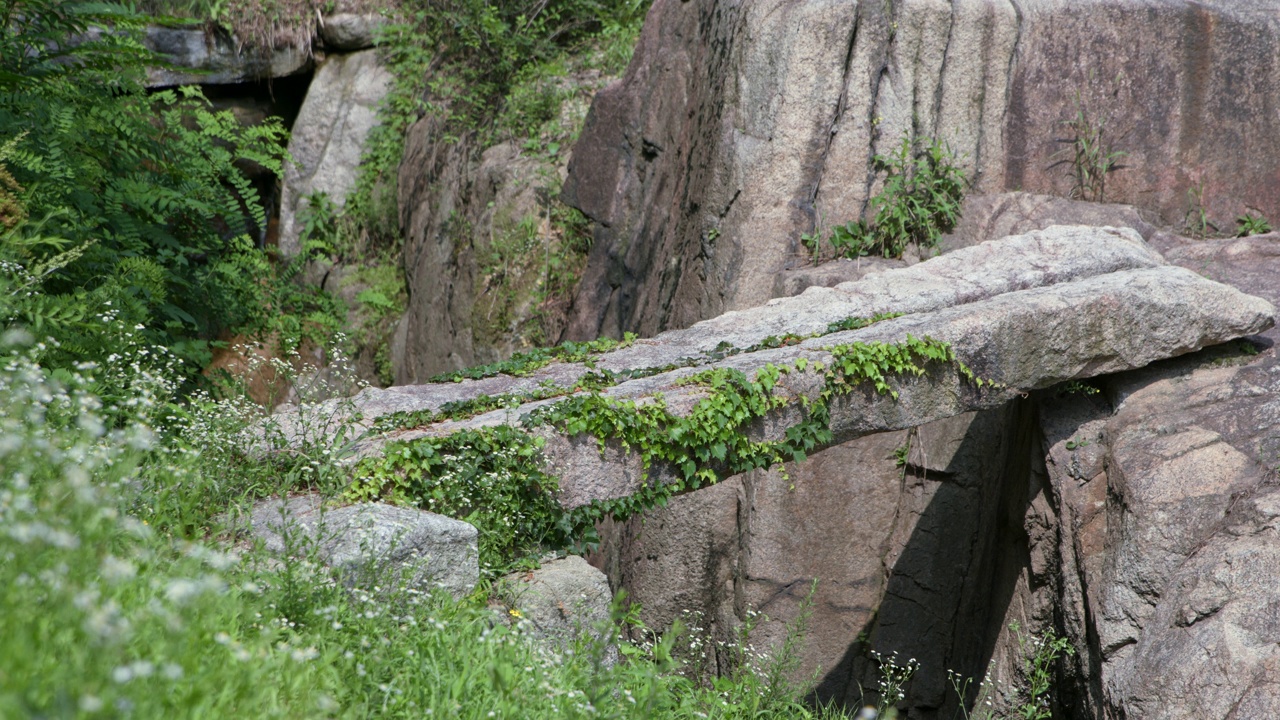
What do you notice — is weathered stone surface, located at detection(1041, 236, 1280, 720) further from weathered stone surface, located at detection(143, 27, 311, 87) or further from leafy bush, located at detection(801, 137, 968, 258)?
weathered stone surface, located at detection(143, 27, 311, 87)

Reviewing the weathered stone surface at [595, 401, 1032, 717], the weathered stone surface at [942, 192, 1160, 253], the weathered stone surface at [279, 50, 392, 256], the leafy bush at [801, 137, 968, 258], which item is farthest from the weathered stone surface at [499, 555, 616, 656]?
the weathered stone surface at [279, 50, 392, 256]

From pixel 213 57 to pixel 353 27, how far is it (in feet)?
6.29

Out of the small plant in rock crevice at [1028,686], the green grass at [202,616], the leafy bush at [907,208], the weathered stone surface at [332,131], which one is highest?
the weathered stone surface at [332,131]

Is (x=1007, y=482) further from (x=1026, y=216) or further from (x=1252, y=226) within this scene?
(x=1252, y=226)

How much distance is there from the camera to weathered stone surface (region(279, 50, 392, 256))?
44.7 feet

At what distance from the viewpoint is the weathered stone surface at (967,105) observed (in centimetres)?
751

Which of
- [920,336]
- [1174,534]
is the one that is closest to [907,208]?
[920,336]

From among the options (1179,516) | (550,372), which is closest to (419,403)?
(550,372)

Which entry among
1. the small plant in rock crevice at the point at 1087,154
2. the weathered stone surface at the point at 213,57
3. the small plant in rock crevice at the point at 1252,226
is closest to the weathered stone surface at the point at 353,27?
the weathered stone surface at the point at 213,57

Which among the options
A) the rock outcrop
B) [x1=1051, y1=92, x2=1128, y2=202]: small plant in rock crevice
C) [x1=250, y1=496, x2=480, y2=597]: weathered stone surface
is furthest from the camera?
[x1=1051, y1=92, x2=1128, y2=202]: small plant in rock crevice

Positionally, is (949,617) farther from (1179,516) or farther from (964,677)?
(1179,516)

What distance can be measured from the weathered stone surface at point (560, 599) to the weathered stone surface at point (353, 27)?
10972 mm

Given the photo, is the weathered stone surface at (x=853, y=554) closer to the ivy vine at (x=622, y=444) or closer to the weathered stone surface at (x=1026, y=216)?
the weathered stone surface at (x=1026, y=216)

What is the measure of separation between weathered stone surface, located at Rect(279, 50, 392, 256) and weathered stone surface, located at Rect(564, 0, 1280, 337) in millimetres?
7284
